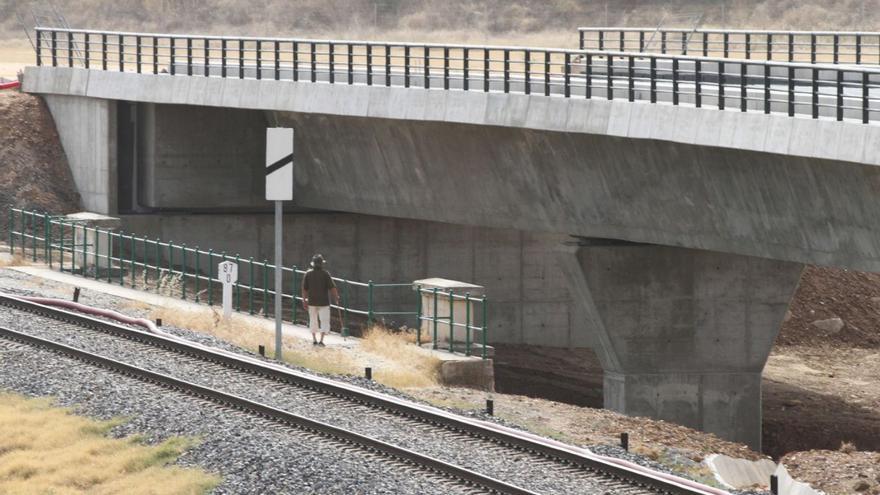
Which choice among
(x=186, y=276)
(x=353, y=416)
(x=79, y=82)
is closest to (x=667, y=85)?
(x=186, y=276)

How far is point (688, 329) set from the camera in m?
34.2

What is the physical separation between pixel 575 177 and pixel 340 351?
6.52m

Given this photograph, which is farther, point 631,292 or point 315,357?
point 631,292

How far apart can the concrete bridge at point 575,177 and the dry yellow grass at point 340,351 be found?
4.96 m

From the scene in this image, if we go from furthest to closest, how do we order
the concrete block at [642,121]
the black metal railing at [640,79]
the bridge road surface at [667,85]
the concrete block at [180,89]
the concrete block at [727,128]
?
the concrete block at [180,89] < the concrete block at [642,121] < the bridge road surface at [667,85] < the concrete block at [727,128] < the black metal railing at [640,79]

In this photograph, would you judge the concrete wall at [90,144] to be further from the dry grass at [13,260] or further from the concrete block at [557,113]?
the concrete block at [557,113]

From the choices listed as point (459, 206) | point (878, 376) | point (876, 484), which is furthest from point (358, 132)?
point (876, 484)

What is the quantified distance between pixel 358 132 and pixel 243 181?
579 centimetres

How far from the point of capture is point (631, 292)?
33969mm

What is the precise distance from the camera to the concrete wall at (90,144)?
143 feet

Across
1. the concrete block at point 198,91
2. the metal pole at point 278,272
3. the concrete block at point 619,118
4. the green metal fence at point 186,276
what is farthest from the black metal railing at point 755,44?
the metal pole at point 278,272

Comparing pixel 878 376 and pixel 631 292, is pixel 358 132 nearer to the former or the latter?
pixel 631 292

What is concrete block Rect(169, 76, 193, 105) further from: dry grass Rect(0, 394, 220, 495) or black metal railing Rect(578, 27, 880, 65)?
dry grass Rect(0, 394, 220, 495)

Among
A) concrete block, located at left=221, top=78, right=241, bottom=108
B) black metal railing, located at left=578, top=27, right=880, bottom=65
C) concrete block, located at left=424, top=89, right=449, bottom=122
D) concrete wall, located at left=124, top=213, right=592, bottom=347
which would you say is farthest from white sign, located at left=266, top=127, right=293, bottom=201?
concrete wall, located at left=124, top=213, right=592, bottom=347
